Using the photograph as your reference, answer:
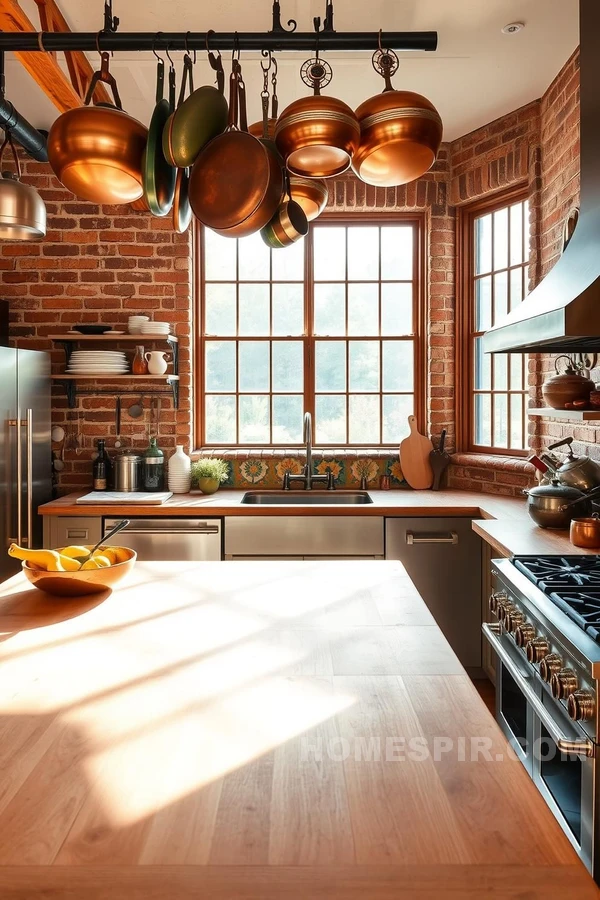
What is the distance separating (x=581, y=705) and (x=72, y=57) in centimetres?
299

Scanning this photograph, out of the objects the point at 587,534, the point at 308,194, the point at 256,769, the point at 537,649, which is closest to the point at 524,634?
the point at 537,649

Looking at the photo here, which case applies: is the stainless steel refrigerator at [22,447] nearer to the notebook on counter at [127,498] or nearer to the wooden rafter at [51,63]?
the notebook on counter at [127,498]

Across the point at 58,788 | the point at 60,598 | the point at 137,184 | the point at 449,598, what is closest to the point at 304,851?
the point at 58,788

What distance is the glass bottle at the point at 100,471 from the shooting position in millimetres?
4008

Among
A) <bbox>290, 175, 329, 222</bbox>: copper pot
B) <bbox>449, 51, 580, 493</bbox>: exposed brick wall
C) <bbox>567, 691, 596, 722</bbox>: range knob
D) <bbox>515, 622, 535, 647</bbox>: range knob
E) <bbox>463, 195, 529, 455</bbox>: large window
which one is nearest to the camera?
<bbox>567, 691, 596, 722</bbox>: range knob

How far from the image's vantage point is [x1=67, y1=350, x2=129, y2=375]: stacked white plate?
3.93 metres

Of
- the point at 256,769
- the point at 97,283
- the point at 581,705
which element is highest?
the point at 97,283

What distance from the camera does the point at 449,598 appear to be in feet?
11.5

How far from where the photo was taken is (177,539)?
11.5ft

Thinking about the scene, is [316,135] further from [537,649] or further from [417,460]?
[417,460]

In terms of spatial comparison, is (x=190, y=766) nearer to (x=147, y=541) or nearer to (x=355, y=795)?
(x=355, y=795)

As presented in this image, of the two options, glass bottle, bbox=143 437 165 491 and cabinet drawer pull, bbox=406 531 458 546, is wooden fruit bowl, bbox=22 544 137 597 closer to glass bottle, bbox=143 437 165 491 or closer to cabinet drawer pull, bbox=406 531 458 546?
cabinet drawer pull, bbox=406 531 458 546

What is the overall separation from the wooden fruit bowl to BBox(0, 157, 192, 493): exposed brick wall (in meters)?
2.43

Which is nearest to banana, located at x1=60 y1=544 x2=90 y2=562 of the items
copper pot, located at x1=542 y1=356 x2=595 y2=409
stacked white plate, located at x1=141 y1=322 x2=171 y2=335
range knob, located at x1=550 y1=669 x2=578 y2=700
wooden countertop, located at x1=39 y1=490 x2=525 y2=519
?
range knob, located at x1=550 y1=669 x2=578 y2=700
